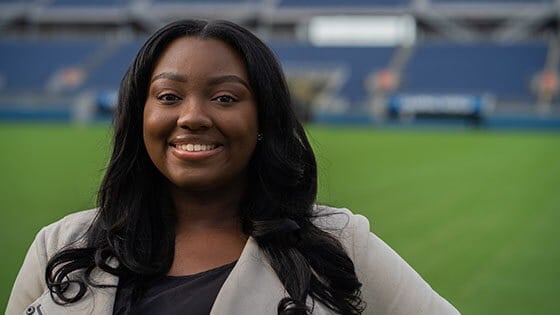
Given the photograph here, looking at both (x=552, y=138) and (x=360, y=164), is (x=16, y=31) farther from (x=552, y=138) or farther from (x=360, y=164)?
(x=360, y=164)

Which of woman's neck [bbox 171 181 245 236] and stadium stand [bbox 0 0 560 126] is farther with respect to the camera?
stadium stand [bbox 0 0 560 126]

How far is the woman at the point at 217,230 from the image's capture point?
155cm

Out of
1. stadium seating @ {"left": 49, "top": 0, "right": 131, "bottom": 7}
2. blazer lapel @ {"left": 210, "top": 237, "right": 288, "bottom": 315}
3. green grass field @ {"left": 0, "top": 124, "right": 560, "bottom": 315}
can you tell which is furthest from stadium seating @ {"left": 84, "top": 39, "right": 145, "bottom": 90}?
blazer lapel @ {"left": 210, "top": 237, "right": 288, "bottom": 315}

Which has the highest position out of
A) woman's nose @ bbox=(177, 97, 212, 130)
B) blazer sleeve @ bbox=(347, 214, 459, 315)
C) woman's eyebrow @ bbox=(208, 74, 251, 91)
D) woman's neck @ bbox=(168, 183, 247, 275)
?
woman's eyebrow @ bbox=(208, 74, 251, 91)

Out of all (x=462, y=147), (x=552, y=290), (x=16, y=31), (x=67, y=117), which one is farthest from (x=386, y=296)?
(x=16, y=31)

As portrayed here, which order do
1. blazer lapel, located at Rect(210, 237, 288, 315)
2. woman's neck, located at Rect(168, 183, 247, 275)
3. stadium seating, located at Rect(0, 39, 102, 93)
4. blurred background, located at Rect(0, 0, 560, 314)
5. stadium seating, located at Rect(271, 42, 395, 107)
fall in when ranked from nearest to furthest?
blazer lapel, located at Rect(210, 237, 288, 315)
woman's neck, located at Rect(168, 183, 247, 275)
blurred background, located at Rect(0, 0, 560, 314)
stadium seating, located at Rect(271, 42, 395, 107)
stadium seating, located at Rect(0, 39, 102, 93)

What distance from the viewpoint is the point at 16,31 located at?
37.2 meters

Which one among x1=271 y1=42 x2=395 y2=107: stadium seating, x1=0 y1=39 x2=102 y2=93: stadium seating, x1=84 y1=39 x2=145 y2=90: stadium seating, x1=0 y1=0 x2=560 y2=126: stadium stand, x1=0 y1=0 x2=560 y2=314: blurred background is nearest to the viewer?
x1=0 y1=0 x2=560 y2=314: blurred background

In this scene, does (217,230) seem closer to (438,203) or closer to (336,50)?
(438,203)

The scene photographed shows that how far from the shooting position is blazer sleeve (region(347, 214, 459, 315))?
1599 mm

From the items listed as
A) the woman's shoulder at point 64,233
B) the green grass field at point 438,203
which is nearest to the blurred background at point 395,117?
the green grass field at point 438,203

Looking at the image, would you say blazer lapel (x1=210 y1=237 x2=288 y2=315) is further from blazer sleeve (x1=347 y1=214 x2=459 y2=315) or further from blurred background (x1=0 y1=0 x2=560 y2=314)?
blurred background (x1=0 y1=0 x2=560 y2=314)

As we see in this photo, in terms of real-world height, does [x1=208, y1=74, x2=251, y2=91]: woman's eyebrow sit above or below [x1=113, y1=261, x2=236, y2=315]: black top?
above

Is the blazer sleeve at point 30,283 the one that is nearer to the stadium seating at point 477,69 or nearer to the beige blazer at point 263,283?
the beige blazer at point 263,283
